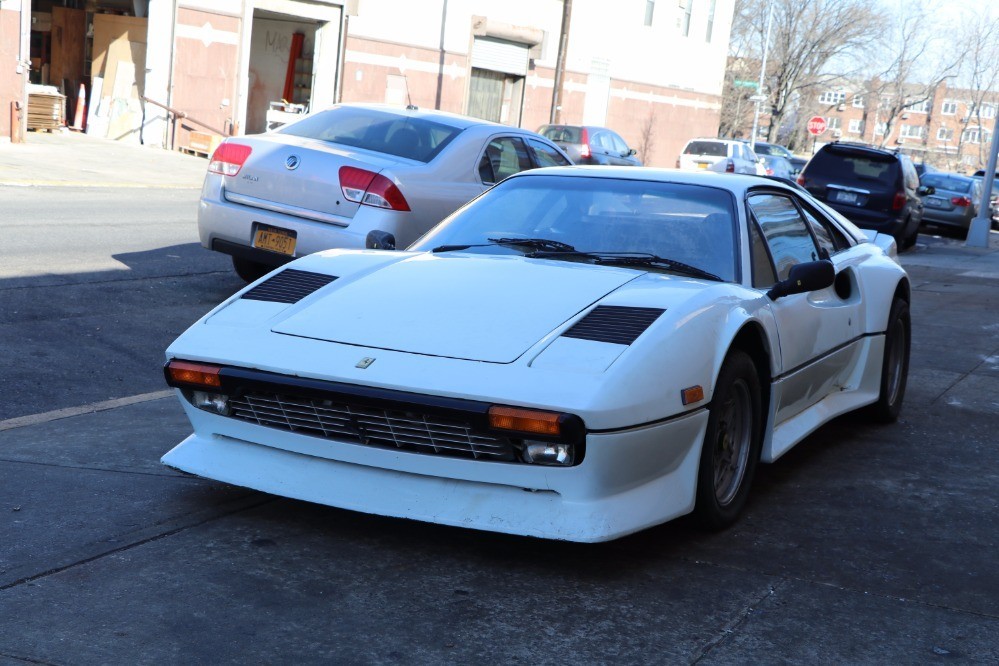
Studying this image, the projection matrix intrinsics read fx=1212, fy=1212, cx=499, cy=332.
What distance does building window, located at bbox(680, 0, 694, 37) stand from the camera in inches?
1693

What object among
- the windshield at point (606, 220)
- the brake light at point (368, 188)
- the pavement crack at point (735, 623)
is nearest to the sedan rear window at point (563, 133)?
the brake light at point (368, 188)

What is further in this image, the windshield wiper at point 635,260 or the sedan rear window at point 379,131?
the sedan rear window at point 379,131

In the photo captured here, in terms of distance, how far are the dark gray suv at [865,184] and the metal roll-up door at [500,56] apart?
15374 mm

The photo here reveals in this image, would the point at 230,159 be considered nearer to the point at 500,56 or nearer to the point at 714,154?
the point at 714,154

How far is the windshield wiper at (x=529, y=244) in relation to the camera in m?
4.86

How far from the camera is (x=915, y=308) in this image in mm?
11766

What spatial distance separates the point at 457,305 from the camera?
13.5ft

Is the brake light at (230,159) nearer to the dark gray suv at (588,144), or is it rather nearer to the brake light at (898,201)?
the brake light at (898,201)

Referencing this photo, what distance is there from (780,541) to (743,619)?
847mm

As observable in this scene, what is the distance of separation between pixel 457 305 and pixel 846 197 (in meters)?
16.5

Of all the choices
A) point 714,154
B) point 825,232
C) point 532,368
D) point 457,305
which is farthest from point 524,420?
point 714,154

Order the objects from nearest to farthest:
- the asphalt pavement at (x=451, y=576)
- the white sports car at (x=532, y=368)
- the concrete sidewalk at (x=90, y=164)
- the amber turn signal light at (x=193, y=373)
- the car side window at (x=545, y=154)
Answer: the asphalt pavement at (x=451, y=576) → the white sports car at (x=532, y=368) → the amber turn signal light at (x=193, y=373) → the car side window at (x=545, y=154) → the concrete sidewalk at (x=90, y=164)

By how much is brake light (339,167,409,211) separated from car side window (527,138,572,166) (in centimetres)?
217

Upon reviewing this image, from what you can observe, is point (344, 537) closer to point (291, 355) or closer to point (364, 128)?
point (291, 355)
